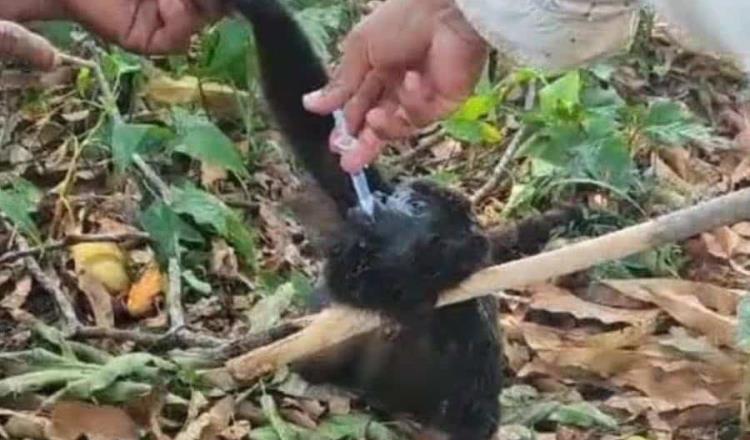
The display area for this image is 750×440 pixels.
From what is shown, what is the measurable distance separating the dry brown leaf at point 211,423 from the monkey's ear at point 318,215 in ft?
0.68

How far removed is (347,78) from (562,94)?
99 centimetres

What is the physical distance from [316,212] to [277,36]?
20 cm

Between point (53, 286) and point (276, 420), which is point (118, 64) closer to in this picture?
point (53, 286)

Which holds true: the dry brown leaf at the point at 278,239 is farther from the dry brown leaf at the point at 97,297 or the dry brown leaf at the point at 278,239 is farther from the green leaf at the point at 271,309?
the dry brown leaf at the point at 97,297

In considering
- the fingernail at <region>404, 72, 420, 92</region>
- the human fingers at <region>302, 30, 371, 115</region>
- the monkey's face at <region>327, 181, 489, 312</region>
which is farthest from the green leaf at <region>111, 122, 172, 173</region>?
the fingernail at <region>404, 72, 420, 92</region>

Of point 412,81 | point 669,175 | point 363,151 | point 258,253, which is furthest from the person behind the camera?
point 669,175

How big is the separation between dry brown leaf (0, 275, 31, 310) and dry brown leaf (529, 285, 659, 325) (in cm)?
62

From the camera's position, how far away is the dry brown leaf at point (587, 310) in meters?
2.44

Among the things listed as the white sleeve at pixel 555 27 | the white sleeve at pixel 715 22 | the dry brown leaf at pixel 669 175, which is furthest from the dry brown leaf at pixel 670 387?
the white sleeve at pixel 715 22

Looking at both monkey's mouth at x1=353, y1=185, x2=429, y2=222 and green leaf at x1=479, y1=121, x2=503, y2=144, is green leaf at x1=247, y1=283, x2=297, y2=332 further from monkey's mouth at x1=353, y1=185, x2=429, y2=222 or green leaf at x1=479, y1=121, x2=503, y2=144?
green leaf at x1=479, y1=121, x2=503, y2=144

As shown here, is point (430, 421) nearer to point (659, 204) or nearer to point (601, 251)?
point (601, 251)

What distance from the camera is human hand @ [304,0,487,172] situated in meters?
1.58

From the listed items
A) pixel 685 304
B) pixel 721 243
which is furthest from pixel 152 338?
pixel 721 243

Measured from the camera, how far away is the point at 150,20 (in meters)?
1.83
